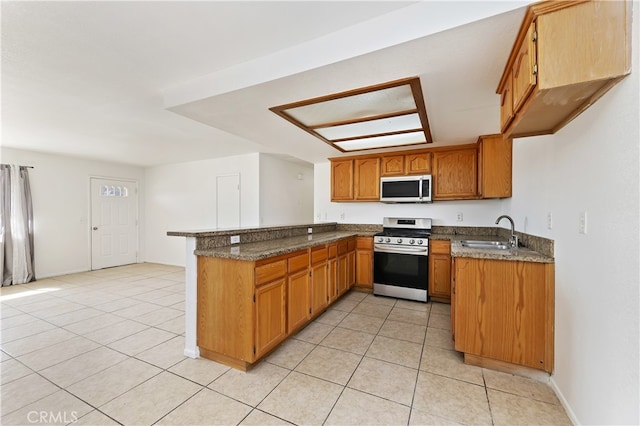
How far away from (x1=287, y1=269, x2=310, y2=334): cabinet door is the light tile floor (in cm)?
17

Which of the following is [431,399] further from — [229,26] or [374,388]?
[229,26]

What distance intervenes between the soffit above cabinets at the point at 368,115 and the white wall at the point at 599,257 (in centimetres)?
108

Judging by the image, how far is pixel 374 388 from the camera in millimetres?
1857

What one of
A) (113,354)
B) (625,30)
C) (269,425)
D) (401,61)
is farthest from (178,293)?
(625,30)

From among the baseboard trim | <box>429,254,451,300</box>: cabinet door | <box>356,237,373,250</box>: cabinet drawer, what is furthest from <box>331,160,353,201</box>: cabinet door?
the baseboard trim

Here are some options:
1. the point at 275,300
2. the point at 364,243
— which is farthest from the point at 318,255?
the point at 364,243

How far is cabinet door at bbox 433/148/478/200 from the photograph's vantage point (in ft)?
12.1

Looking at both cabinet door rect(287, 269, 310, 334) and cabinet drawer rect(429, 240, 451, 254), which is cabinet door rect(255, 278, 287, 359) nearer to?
cabinet door rect(287, 269, 310, 334)

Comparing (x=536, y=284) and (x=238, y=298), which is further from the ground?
(x=536, y=284)

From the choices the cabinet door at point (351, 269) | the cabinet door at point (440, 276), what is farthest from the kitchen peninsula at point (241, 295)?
the cabinet door at point (440, 276)

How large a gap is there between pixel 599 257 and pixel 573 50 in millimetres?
1041

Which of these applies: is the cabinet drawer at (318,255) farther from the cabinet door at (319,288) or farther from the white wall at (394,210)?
the white wall at (394,210)

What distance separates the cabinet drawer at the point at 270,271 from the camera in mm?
2078

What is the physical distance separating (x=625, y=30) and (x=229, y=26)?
199 centimetres
